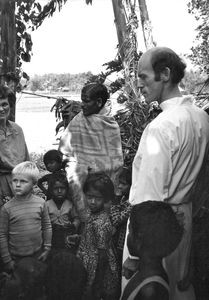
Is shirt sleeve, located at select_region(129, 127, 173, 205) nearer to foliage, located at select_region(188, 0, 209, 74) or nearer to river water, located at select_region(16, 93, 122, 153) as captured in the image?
river water, located at select_region(16, 93, 122, 153)

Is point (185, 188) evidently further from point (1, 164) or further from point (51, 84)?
point (51, 84)

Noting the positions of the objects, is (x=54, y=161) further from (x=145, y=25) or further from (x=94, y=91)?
(x=145, y=25)

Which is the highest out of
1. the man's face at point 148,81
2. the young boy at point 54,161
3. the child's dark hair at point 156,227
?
the man's face at point 148,81

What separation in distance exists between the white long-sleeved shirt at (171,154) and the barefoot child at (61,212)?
1.51 m

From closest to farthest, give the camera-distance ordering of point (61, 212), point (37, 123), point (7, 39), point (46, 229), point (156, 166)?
point (156, 166), point (46, 229), point (61, 212), point (7, 39), point (37, 123)

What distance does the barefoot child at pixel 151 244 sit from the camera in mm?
2172

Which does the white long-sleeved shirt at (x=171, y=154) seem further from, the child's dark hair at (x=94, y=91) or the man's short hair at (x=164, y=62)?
the child's dark hair at (x=94, y=91)

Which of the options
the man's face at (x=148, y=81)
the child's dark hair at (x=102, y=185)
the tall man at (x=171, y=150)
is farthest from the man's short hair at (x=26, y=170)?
the man's face at (x=148, y=81)

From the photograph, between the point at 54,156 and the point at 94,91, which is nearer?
the point at 94,91

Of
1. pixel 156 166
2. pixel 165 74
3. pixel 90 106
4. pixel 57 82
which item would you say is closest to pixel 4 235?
pixel 90 106

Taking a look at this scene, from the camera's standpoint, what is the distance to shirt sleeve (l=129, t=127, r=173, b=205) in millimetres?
2406

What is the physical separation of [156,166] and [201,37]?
16.7m

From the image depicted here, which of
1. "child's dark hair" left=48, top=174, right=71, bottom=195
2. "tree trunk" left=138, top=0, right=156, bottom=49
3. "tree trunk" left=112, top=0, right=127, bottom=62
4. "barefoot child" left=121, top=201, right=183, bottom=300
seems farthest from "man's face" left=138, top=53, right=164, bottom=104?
"tree trunk" left=138, top=0, right=156, bottom=49

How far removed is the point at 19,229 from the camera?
3.52 m
